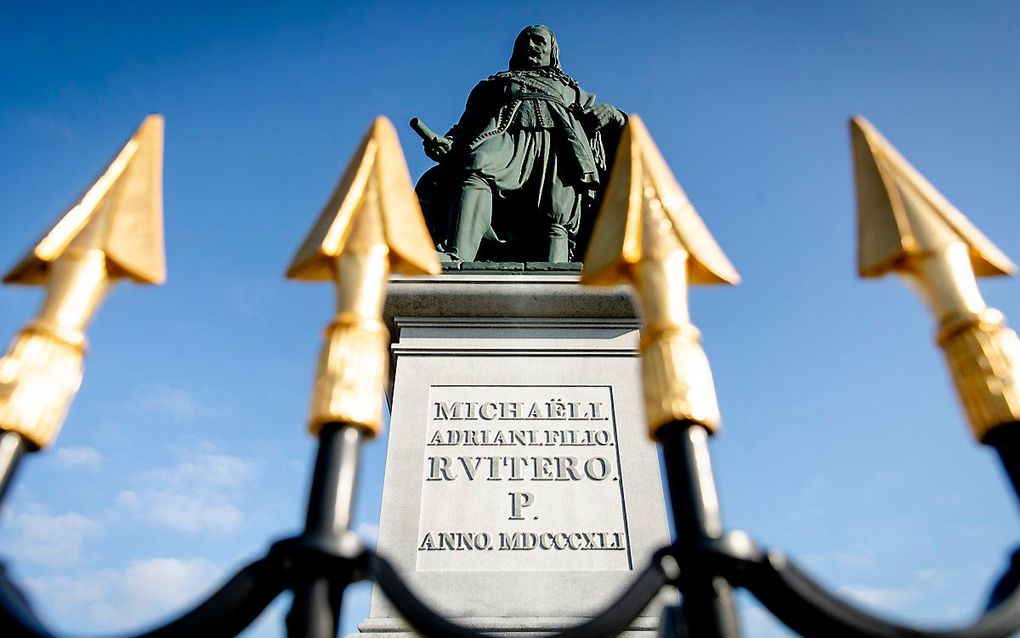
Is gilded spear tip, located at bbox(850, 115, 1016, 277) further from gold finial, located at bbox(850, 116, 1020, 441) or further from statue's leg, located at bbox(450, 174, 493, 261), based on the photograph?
statue's leg, located at bbox(450, 174, 493, 261)

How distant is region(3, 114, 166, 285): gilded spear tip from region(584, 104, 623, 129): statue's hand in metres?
5.54

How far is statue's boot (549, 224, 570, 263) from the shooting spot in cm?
561

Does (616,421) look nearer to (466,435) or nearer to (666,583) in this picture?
(466,435)

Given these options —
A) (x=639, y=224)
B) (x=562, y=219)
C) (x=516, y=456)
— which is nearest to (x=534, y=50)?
(x=562, y=219)

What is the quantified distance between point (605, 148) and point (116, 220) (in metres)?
6.03

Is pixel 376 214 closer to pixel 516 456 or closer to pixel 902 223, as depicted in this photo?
pixel 902 223

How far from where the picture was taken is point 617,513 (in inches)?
135

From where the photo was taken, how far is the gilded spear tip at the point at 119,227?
58.5 inches

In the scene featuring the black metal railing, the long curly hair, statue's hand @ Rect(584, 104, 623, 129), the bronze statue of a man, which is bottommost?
the black metal railing

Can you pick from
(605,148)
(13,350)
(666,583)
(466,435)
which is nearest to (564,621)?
(466,435)

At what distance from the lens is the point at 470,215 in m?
5.57

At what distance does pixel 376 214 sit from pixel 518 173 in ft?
15.4

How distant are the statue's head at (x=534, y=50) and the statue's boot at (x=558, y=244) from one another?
8.76 ft

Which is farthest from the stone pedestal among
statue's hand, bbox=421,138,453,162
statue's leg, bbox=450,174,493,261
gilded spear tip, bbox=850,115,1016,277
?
statue's hand, bbox=421,138,453,162
